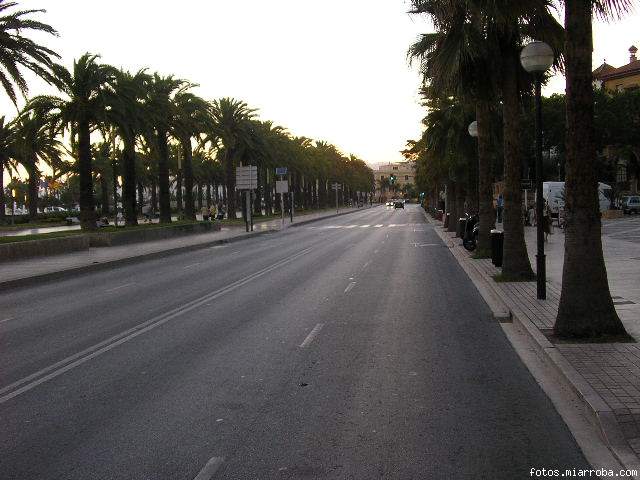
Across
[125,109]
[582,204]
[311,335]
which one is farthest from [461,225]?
[582,204]

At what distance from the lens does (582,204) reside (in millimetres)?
8250

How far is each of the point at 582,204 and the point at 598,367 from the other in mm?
2329

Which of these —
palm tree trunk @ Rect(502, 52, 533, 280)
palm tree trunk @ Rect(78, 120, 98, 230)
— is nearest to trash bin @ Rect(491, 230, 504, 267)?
palm tree trunk @ Rect(502, 52, 533, 280)

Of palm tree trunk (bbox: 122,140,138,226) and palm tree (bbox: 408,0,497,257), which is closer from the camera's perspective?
palm tree (bbox: 408,0,497,257)

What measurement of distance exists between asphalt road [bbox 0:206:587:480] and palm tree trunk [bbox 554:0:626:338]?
1.05m

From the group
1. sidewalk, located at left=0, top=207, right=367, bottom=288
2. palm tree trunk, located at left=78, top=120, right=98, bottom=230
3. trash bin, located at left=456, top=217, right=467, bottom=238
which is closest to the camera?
sidewalk, located at left=0, top=207, right=367, bottom=288

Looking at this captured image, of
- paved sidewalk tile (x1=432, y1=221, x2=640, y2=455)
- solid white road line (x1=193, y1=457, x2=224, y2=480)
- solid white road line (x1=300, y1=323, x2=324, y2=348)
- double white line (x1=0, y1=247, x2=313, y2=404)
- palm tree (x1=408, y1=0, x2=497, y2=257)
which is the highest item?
palm tree (x1=408, y1=0, x2=497, y2=257)

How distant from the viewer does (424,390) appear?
6.62 metres

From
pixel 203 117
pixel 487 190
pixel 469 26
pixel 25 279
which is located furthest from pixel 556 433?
pixel 203 117

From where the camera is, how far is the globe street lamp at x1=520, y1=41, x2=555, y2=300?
10.9 m

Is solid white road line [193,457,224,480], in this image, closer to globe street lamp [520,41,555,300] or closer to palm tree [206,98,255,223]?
globe street lamp [520,41,555,300]

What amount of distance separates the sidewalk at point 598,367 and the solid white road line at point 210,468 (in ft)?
9.57

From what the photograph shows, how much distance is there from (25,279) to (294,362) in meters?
12.3

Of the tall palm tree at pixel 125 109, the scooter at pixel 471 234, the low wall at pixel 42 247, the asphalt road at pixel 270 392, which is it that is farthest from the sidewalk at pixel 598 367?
the tall palm tree at pixel 125 109
